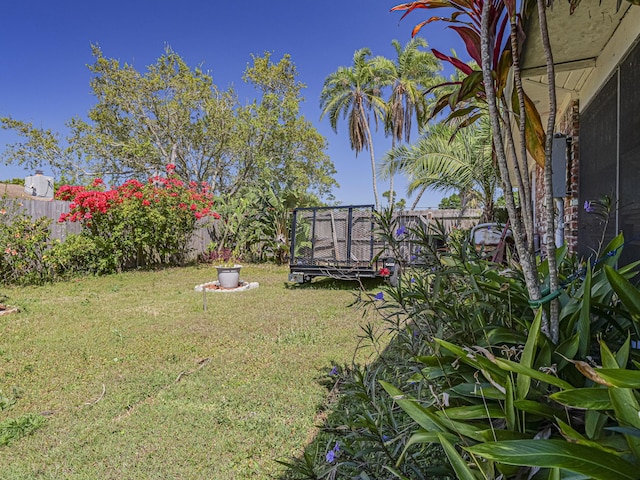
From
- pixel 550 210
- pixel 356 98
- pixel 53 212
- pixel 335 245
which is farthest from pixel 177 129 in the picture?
pixel 550 210

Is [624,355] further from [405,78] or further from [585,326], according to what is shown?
[405,78]

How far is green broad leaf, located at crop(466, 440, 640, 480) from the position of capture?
0.74 metres

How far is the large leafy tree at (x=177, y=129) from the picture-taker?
16031 millimetres

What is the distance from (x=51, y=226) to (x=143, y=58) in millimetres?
9775

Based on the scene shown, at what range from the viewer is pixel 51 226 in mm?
9594

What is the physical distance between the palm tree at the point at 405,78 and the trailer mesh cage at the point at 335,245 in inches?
509

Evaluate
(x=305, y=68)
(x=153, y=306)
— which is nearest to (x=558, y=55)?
(x=153, y=306)

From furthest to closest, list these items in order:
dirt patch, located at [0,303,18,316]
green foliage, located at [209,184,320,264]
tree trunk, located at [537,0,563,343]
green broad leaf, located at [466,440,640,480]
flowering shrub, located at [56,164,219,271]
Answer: green foliage, located at [209,184,320,264] → flowering shrub, located at [56,164,219,271] → dirt patch, located at [0,303,18,316] → tree trunk, located at [537,0,563,343] → green broad leaf, located at [466,440,640,480]

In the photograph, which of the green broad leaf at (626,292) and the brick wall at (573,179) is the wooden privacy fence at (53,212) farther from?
the green broad leaf at (626,292)

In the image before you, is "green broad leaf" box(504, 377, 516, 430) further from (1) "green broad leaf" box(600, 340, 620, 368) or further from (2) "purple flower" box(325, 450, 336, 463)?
(2) "purple flower" box(325, 450, 336, 463)

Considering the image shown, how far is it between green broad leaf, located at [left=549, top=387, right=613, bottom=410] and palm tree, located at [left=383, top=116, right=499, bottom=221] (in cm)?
920

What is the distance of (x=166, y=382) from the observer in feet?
10.9

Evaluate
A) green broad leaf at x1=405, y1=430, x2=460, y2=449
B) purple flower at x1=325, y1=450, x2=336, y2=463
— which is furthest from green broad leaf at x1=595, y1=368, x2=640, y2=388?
purple flower at x1=325, y1=450, x2=336, y2=463

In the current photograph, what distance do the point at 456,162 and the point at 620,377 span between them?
9.69 metres
